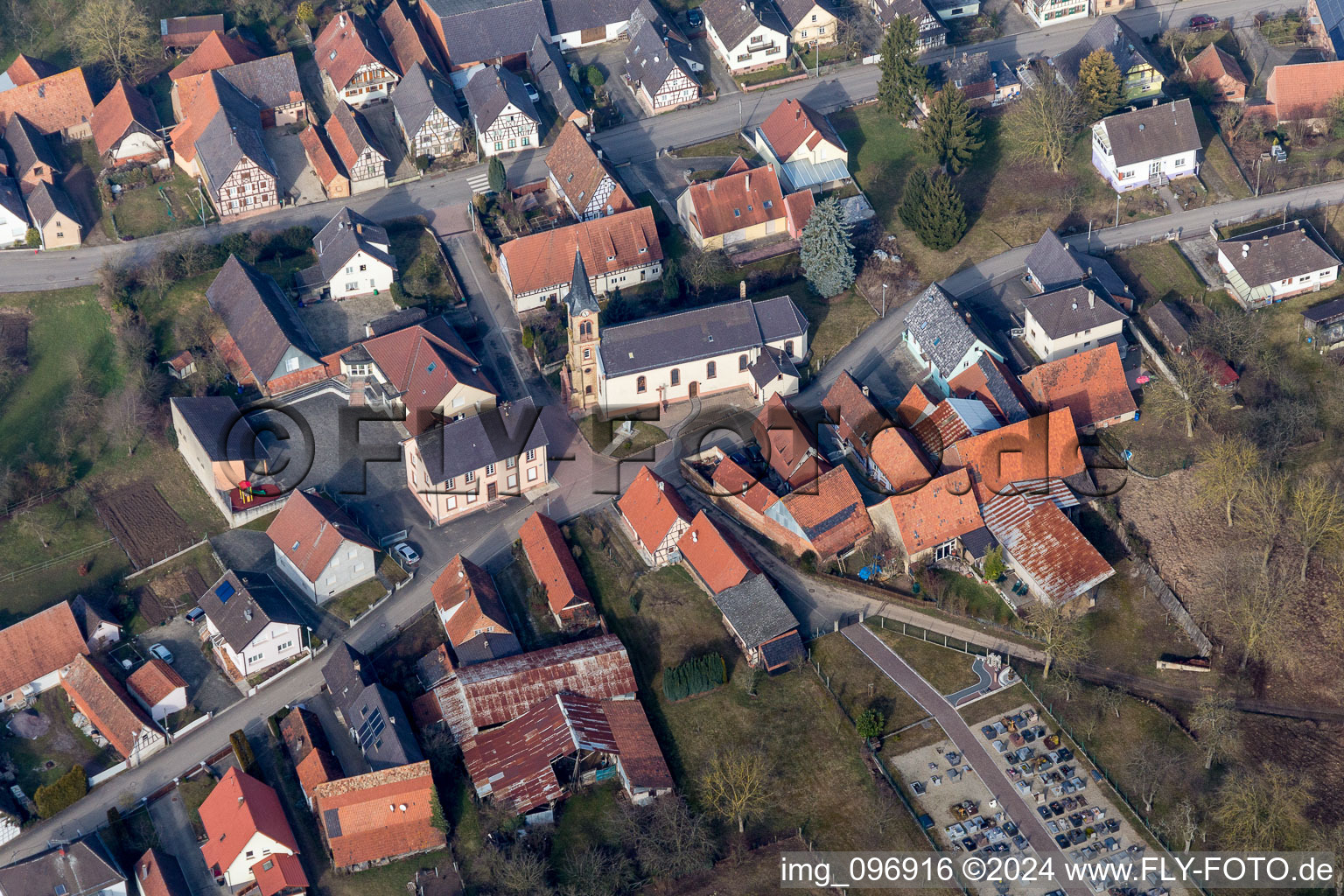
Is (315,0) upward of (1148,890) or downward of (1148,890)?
upward

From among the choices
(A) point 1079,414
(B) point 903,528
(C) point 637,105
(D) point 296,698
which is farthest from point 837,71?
(D) point 296,698

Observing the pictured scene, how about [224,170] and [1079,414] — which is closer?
[1079,414]

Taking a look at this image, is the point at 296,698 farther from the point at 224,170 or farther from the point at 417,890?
the point at 224,170

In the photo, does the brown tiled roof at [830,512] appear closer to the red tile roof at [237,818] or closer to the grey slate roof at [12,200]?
the red tile roof at [237,818]

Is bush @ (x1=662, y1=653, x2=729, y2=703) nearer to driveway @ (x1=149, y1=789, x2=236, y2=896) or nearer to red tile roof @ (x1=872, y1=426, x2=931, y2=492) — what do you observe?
red tile roof @ (x1=872, y1=426, x2=931, y2=492)

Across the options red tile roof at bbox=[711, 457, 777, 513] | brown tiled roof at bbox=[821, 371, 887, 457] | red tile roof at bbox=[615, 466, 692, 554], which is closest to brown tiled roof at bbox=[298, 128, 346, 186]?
red tile roof at bbox=[615, 466, 692, 554]

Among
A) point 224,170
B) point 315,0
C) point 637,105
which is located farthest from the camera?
point 315,0

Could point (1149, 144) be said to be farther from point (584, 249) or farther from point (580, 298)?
point (580, 298)
